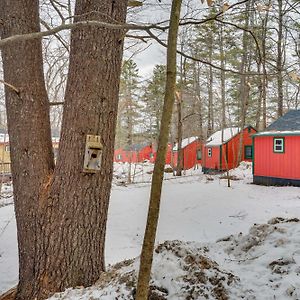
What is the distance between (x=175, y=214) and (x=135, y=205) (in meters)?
1.55

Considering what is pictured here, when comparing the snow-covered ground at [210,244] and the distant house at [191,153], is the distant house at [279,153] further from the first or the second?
the distant house at [191,153]

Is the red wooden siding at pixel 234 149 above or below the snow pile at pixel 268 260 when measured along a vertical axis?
above

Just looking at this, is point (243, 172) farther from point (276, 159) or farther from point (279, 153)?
point (279, 153)

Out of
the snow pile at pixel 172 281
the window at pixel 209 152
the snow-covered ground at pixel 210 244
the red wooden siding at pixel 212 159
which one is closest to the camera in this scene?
the snow pile at pixel 172 281

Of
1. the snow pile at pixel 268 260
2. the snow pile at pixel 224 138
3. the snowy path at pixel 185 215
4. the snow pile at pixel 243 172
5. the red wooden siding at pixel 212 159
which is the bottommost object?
the snowy path at pixel 185 215

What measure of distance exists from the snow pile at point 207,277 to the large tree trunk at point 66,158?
244mm

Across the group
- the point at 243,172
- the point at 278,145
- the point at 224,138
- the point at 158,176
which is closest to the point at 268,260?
the point at 158,176

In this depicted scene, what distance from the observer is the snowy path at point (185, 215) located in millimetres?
4961

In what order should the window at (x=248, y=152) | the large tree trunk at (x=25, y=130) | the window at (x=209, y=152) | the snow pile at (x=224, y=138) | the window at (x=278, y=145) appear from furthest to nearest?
the window at (x=209, y=152) → the window at (x=248, y=152) → the snow pile at (x=224, y=138) → the window at (x=278, y=145) → the large tree trunk at (x=25, y=130)

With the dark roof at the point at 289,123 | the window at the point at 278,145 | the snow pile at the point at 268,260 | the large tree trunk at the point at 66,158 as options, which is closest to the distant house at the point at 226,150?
the dark roof at the point at 289,123

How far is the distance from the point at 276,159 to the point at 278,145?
65 cm

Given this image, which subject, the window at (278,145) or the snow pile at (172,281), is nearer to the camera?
the snow pile at (172,281)

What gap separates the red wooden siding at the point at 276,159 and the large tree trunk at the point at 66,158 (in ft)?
38.3

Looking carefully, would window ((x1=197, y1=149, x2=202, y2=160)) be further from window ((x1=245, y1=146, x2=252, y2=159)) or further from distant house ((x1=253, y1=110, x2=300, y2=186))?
distant house ((x1=253, y1=110, x2=300, y2=186))
